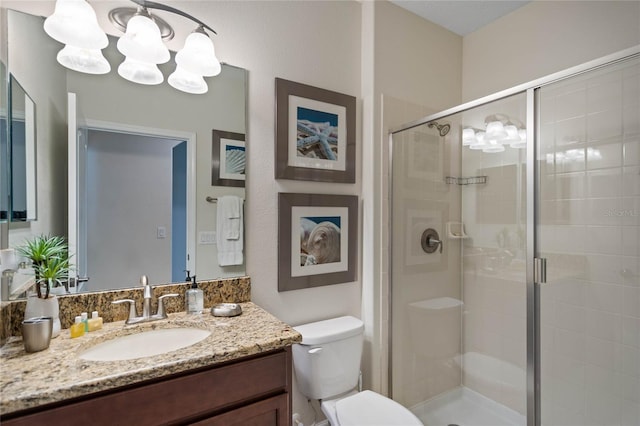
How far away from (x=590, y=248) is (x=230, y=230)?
1.69 m

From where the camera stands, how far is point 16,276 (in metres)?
1.12

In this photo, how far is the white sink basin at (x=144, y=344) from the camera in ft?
3.66

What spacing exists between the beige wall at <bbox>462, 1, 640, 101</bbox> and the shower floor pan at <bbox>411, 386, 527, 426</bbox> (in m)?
1.98

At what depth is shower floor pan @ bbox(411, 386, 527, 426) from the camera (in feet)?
6.21

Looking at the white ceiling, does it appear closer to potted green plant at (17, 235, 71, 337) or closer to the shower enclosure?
the shower enclosure

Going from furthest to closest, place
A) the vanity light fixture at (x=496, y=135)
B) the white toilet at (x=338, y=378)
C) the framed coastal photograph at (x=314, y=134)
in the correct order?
1. the framed coastal photograph at (x=314, y=134)
2. the vanity light fixture at (x=496, y=135)
3. the white toilet at (x=338, y=378)

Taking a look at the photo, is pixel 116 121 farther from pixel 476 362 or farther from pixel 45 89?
Result: pixel 476 362

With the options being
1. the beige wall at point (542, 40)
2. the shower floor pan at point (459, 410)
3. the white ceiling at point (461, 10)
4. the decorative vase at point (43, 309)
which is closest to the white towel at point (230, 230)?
the decorative vase at point (43, 309)

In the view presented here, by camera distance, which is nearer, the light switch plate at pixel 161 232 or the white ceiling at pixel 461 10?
the light switch plate at pixel 161 232

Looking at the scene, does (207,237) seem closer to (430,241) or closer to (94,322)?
(94,322)

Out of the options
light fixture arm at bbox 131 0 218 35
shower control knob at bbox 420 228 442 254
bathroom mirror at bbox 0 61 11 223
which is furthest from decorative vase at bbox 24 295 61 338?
shower control knob at bbox 420 228 442 254

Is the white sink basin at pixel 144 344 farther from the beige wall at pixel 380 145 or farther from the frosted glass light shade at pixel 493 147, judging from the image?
the frosted glass light shade at pixel 493 147

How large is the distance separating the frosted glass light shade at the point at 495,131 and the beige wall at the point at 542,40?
64cm

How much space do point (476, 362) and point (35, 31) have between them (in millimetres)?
2599
